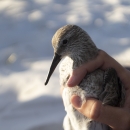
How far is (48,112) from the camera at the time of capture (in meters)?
2.15

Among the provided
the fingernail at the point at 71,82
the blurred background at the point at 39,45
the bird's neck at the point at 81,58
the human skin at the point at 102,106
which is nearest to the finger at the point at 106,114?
the human skin at the point at 102,106

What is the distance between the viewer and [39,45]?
2.61m

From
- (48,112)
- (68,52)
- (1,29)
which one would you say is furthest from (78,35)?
(1,29)

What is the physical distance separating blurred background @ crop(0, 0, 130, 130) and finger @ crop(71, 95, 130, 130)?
0.38m

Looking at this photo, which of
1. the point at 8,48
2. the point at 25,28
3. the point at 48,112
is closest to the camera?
the point at 48,112

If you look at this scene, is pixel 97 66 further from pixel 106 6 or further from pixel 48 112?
pixel 106 6

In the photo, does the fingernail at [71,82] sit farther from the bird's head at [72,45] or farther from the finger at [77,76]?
the bird's head at [72,45]

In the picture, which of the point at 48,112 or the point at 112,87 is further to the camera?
Answer: the point at 48,112

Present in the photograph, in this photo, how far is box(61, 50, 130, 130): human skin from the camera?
169 cm

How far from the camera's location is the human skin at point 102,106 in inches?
66.5

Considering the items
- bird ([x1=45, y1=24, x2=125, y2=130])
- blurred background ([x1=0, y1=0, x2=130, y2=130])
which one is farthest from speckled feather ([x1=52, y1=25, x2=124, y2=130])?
blurred background ([x1=0, y1=0, x2=130, y2=130])

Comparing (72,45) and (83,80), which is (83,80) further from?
(72,45)

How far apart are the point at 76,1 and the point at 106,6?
256 mm

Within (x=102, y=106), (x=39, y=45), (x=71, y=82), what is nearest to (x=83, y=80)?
(x=71, y=82)
